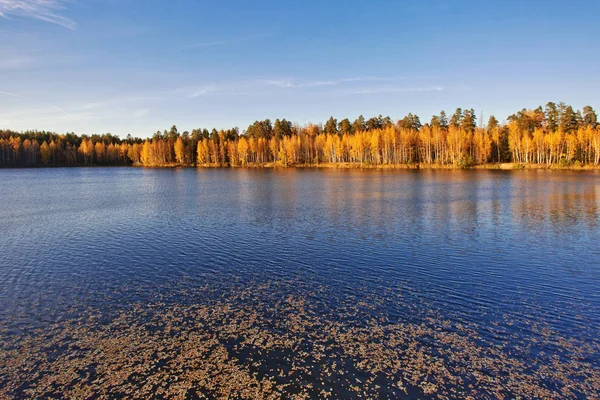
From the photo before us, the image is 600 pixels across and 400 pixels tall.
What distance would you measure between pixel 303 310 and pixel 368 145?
121248 millimetres

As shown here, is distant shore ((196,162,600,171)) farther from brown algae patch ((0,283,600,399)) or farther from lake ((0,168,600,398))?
brown algae patch ((0,283,600,399))

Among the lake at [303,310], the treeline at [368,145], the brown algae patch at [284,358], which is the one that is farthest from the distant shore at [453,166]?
the brown algae patch at [284,358]

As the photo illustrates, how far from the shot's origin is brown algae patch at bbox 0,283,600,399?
9.02m

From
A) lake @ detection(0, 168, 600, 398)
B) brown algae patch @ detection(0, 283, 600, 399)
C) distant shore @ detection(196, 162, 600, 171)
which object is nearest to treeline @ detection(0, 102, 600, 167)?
distant shore @ detection(196, 162, 600, 171)

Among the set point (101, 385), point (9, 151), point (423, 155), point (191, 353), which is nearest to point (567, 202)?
A: point (191, 353)

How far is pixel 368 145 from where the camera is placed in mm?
130000

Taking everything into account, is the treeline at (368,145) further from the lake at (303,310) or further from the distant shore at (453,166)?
the lake at (303,310)

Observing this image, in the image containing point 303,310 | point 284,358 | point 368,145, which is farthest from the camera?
point 368,145

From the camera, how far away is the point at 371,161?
431 ft

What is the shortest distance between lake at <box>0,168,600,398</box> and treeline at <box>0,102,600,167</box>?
93541 mm

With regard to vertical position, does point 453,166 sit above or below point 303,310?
above

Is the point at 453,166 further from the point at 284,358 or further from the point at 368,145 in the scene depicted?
the point at 284,358

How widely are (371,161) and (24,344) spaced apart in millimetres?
126079

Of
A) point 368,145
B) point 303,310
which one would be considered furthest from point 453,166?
point 303,310
